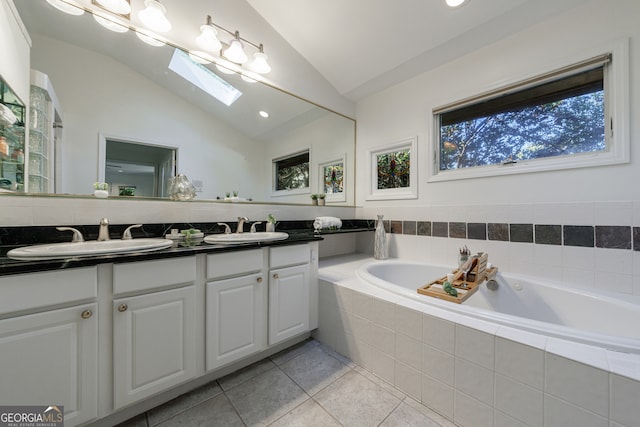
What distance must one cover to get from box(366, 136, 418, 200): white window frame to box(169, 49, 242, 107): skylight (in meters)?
1.53

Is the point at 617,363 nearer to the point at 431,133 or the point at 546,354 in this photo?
the point at 546,354

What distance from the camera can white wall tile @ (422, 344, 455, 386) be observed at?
110cm

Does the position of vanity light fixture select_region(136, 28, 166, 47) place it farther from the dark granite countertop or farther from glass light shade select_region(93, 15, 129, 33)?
the dark granite countertop

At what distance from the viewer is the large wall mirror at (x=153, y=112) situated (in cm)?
123

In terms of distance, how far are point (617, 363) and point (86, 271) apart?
6.27 feet

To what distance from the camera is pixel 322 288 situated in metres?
1.73

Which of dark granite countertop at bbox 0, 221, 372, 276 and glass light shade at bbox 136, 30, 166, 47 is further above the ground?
glass light shade at bbox 136, 30, 166, 47

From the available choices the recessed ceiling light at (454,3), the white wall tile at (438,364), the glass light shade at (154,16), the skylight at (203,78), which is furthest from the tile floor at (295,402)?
the recessed ceiling light at (454,3)

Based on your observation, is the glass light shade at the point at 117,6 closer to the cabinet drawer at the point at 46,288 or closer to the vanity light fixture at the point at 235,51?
the vanity light fixture at the point at 235,51

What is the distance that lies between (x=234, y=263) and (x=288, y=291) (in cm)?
43

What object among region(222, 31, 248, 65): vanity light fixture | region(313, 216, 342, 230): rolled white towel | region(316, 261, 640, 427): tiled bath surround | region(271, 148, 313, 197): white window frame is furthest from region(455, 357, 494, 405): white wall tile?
region(222, 31, 248, 65): vanity light fixture

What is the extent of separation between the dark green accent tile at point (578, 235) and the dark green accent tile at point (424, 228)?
34.6 inches

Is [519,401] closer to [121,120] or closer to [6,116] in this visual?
[121,120]

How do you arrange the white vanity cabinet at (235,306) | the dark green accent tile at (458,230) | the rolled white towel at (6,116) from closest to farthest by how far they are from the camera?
the rolled white towel at (6,116)
the white vanity cabinet at (235,306)
the dark green accent tile at (458,230)
